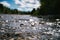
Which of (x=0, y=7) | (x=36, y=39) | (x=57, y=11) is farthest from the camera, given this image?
Answer: (x=0, y=7)

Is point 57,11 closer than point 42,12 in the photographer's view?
Yes

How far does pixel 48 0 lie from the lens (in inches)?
3051

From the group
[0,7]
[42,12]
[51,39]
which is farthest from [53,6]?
[0,7]

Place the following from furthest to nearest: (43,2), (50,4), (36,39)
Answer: (43,2) → (50,4) → (36,39)

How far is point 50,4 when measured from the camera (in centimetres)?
7438

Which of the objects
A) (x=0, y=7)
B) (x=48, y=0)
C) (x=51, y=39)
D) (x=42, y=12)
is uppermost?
(x=51, y=39)

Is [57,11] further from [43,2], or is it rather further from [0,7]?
[0,7]

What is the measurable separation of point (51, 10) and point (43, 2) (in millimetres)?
10734

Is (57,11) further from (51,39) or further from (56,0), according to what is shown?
(51,39)

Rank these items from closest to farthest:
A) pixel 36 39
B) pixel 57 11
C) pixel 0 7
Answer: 1. pixel 36 39
2. pixel 57 11
3. pixel 0 7

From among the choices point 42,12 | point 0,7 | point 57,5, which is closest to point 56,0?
point 57,5

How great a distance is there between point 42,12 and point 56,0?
46.2ft

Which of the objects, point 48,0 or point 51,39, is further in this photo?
point 48,0

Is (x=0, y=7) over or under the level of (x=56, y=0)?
under
